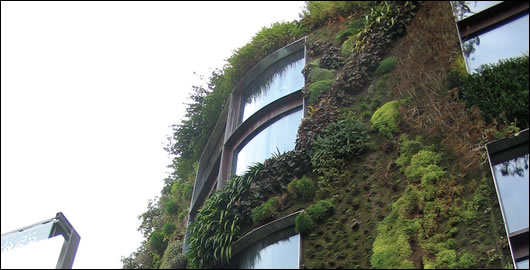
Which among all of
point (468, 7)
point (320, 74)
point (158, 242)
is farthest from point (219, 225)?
point (468, 7)

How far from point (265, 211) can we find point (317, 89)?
4.44 m

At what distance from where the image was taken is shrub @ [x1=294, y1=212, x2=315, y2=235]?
13156mm

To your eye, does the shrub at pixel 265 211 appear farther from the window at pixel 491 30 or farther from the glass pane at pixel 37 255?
the window at pixel 491 30

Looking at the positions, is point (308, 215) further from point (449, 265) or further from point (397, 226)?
point (449, 265)

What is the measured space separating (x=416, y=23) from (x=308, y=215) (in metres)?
7.44

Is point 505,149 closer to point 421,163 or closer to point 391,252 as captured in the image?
point 421,163

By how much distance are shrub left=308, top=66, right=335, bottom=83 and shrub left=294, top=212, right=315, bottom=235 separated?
558cm

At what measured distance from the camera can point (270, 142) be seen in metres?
16.9

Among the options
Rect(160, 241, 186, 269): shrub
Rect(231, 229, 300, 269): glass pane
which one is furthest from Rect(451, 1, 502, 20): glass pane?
Rect(160, 241, 186, 269): shrub

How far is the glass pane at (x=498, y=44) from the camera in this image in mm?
14109

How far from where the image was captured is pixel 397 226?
12141 mm

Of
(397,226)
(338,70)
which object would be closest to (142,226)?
(338,70)

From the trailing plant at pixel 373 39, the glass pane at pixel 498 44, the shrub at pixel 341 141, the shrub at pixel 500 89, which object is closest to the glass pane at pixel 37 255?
the shrub at pixel 341 141

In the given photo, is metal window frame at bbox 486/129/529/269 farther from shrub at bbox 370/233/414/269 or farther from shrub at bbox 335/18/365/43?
shrub at bbox 335/18/365/43
